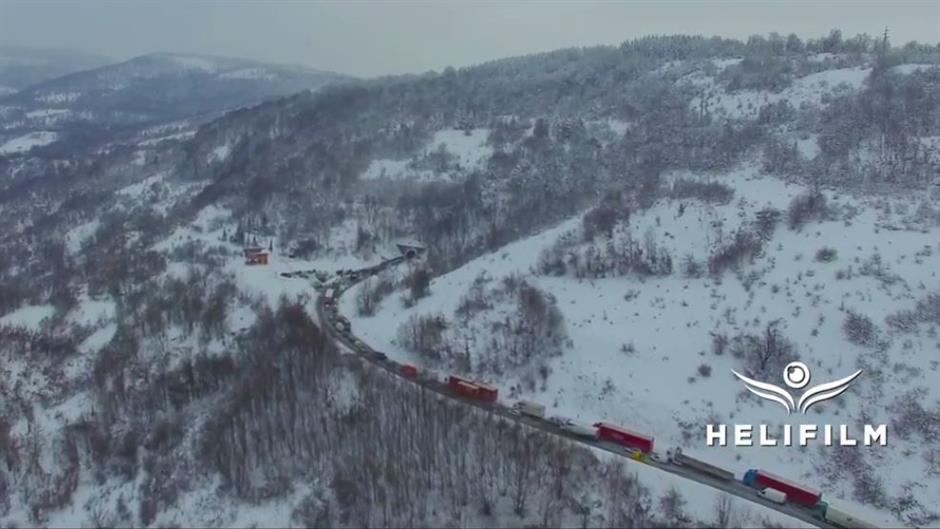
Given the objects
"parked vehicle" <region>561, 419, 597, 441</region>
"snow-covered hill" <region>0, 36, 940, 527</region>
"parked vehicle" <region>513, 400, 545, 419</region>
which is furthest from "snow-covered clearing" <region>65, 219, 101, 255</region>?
"parked vehicle" <region>561, 419, 597, 441</region>

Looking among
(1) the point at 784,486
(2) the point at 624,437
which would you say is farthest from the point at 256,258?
(1) the point at 784,486

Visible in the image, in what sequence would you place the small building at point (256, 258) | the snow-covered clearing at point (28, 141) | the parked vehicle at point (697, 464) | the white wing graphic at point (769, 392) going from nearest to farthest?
1. the parked vehicle at point (697, 464)
2. the white wing graphic at point (769, 392)
3. the small building at point (256, 258)
4. the snow-covered clearing at point (28, 141)

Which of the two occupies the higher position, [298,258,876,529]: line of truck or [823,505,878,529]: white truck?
[298,258,876,529]: line of truck

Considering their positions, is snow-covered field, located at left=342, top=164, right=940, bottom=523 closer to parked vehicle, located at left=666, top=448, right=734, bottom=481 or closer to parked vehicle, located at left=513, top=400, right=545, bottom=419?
parked vehicle, located at left=666, top=448, right=734, bottom=481

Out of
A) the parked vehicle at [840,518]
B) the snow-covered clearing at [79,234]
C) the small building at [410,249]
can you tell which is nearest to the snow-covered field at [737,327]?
the parked vehicle at [840,518]

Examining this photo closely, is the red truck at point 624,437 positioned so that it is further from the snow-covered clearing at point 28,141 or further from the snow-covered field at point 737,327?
the snow-covered clearing at point 28,141

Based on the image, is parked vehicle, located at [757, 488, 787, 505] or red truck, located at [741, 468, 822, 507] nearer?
red truck, located at [741, 468, 822, 507]

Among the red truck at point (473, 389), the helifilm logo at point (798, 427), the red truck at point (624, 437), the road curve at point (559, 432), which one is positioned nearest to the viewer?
the road curve at point (559, 432)

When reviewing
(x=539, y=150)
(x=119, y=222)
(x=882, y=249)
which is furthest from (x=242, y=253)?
(x=882, y=249)
